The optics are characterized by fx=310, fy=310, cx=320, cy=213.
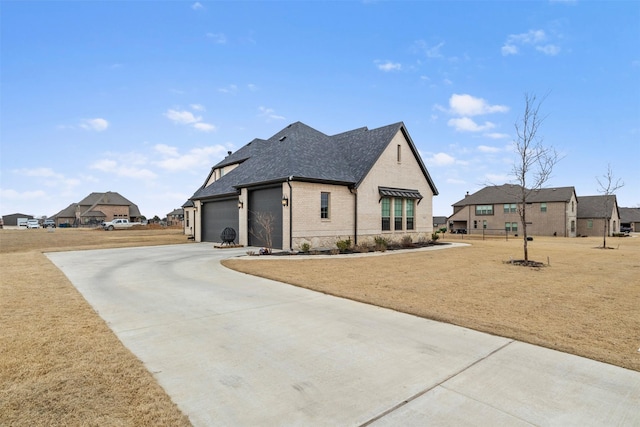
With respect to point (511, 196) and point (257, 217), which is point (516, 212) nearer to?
point (511, 196)

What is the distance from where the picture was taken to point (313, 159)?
20.5m

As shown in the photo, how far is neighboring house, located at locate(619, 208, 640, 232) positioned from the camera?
227ft

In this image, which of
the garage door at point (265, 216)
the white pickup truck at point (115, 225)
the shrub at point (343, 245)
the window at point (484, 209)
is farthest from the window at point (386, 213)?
the white pickup truck at point (115, 225)

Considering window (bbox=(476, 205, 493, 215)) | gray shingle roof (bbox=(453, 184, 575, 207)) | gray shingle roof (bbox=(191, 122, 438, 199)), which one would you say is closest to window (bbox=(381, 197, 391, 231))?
gray shingle roof (bbox=(191, 122, 438, 199))

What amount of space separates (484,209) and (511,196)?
224 inches

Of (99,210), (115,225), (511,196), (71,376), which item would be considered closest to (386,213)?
(71,376)

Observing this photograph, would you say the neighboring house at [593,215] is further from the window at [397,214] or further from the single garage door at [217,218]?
the single garage door at [217,218]

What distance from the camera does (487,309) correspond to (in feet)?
22.1

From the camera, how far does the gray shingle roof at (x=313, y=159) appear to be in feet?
62.7

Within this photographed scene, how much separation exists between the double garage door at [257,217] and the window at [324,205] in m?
2.58

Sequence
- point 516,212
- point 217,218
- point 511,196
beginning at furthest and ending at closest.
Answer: point 516,212, point 511,196, point 217,218

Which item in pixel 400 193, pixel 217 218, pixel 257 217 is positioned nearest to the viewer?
pixel 257 217

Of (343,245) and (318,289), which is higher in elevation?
(343,245)

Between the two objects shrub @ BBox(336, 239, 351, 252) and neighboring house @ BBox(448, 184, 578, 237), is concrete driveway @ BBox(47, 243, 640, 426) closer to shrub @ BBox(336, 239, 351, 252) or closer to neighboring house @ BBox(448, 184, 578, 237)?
shrub @ BBox(336, 239, 351, 252)
